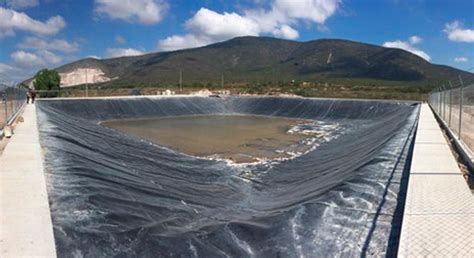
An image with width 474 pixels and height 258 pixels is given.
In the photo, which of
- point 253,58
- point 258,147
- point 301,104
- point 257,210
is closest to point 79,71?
point 253,58

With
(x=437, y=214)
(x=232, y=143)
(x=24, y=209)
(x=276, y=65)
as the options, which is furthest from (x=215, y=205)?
(x=276, y=65)

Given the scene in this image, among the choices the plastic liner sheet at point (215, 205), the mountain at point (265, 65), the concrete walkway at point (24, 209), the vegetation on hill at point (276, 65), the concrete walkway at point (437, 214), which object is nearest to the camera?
the concrete walkway at point (437, 214)

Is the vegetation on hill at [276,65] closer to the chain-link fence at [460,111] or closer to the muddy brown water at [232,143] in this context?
the muddy brown water at [232,143]

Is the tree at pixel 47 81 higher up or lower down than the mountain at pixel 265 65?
A: lower down

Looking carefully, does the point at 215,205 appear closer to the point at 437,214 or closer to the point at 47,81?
the point at 437,214

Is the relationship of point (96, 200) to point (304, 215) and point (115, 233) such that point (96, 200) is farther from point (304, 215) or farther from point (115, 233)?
point (304, 215)

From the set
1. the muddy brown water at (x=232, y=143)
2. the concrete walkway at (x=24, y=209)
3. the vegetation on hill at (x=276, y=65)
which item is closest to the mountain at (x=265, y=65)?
the vegetation on hill at (x=276, y=65)
